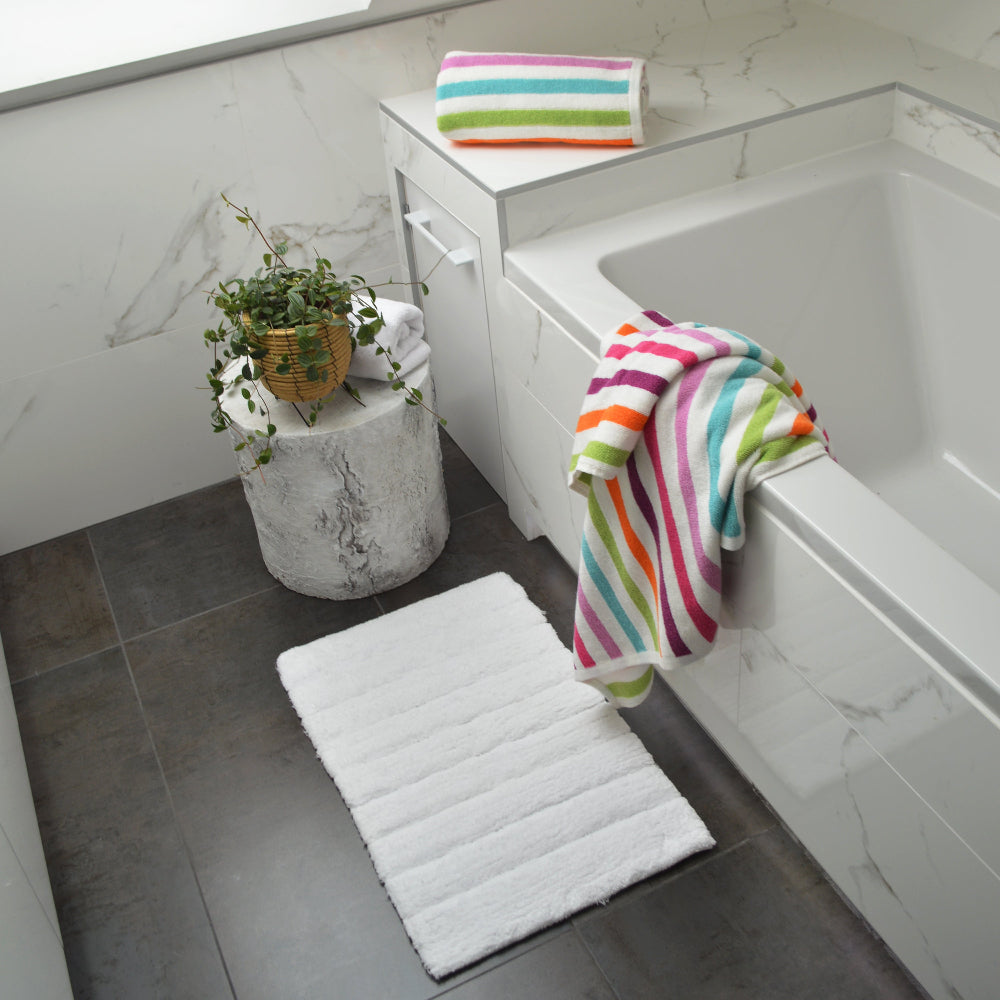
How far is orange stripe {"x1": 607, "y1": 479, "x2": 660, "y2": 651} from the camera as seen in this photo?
1.38 meters

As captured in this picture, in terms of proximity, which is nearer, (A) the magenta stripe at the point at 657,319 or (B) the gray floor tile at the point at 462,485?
(A) the magenta stripe at the point at 657,319

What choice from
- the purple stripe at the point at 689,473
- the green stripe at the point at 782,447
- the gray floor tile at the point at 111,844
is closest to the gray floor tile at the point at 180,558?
the gray floor tile at the point at 111,844

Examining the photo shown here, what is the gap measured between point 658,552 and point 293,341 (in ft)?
2.06

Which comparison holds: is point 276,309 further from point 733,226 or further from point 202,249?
point 733,226

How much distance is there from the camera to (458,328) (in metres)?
2.01

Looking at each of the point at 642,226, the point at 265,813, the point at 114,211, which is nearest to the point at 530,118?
the point at 642,226

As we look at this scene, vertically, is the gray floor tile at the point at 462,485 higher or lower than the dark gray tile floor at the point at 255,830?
higher

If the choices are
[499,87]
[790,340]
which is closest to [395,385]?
[499,87]

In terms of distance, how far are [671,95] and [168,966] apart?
1.58m

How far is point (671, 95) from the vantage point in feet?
6.17

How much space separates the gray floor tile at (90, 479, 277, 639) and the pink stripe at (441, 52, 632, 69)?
964 millimetres

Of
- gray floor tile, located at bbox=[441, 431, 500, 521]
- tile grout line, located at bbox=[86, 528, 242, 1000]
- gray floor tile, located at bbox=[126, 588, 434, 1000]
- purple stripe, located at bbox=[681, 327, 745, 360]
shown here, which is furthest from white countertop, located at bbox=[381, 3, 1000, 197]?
tile grout line, located at bbox=[86, 528, 242, 1000]

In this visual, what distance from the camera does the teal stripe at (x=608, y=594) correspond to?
4.77ft

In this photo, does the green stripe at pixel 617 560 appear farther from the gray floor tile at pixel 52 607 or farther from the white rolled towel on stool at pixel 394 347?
the gray floor tile at pixel 52 607
